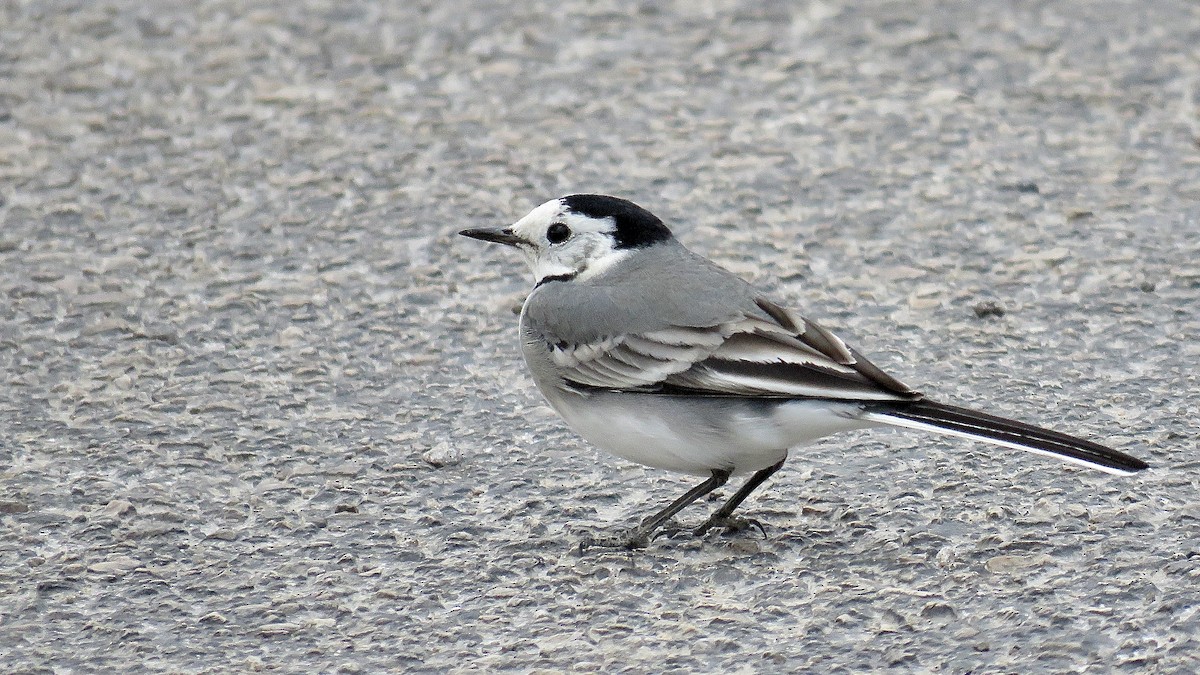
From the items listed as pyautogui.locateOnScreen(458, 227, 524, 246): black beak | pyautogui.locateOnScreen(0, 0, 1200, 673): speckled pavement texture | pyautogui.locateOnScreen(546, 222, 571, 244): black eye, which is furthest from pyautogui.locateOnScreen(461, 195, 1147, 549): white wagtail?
pyautogui.locateOnScreen(0, 0, 1200, 673): speckled pavement texture

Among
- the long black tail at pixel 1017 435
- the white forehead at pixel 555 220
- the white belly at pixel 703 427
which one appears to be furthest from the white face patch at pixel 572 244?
the long black tail at pixel 1017 435

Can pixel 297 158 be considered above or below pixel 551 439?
above

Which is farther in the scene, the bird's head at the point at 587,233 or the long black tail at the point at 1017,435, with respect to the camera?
the bird's head at the point at 587,233

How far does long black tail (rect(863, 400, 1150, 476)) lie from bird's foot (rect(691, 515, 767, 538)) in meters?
0.72

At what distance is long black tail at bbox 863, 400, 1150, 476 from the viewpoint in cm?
483

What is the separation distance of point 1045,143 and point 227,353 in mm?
3967

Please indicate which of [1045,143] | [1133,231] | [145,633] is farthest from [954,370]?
[145,633]

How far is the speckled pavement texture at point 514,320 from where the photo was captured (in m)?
4.95

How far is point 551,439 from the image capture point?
6.27 meters

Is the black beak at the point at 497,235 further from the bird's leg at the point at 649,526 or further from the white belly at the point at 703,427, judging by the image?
the bird's leg at the point at 649,526

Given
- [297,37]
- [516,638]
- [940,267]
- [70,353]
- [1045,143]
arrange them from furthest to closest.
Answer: [297,37] → [1045,143] → [940,267] → [70,353] → [516,638]

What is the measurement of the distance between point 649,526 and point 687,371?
0.51 metres

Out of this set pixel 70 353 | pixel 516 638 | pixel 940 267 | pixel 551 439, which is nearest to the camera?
pixel 516 638

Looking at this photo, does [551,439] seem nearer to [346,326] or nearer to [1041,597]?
[346,326]
